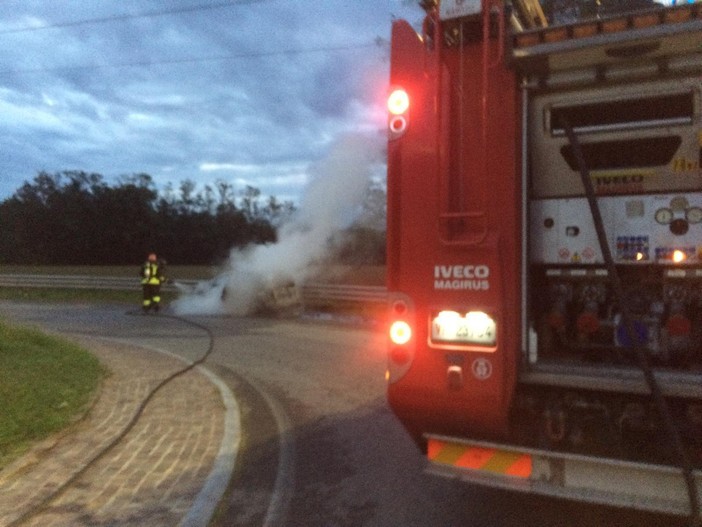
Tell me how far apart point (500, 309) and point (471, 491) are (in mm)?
2001

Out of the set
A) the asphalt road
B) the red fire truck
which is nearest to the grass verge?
the asphalt road

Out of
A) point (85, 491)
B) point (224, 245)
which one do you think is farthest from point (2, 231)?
point (85, 491)

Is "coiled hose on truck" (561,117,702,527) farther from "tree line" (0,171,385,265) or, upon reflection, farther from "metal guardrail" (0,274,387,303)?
"tree line" (0,171,385,265)

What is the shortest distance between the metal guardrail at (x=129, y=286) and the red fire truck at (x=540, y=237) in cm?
1480

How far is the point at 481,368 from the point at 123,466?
3311 millimetres

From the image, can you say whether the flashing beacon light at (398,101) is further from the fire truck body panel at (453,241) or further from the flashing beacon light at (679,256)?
the flashing beacon light at (679,256)

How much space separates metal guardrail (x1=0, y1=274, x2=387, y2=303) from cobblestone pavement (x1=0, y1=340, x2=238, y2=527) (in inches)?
434

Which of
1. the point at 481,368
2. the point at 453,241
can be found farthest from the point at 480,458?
the point at 453,241

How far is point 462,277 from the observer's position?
12.8ft

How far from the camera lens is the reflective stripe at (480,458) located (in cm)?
382

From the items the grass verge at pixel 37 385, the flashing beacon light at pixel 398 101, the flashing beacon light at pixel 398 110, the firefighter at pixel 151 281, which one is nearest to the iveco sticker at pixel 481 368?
the flashing beacon light at pixel 398 110

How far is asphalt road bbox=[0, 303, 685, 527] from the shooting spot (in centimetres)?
465

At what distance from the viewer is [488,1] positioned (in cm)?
383

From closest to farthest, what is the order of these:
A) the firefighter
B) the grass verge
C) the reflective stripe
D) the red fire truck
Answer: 1. the red fire truck
2. the reflective stripe
3. the grass verge
4. the firefighter
